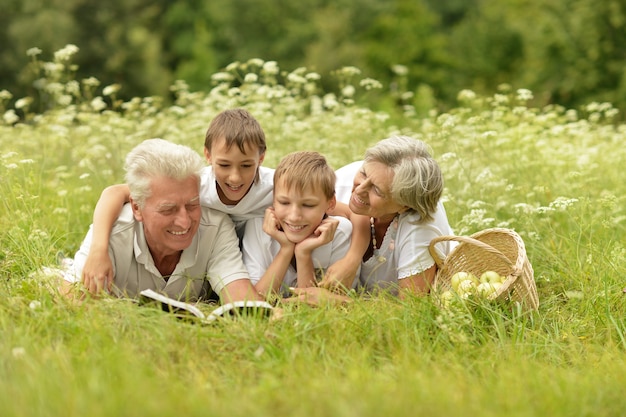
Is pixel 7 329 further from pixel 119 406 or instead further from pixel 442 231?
pixel 442 231

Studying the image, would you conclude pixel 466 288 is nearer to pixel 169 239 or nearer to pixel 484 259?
pixel 484 259

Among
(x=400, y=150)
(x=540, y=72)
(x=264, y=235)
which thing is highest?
(x=400, y=150)

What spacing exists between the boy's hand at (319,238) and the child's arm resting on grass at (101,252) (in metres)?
1.06

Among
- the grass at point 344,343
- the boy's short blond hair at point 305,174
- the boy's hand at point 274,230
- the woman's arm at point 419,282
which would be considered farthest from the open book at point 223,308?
the woman's arm at point 419,282

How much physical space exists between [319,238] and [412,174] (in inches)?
25.1

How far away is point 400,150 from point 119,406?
237cm

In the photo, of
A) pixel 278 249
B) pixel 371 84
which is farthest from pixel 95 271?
pixel 371 84

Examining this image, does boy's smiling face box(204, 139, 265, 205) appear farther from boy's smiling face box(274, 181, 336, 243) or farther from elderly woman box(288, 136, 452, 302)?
elderly woman box(288, 136, 452, 302)

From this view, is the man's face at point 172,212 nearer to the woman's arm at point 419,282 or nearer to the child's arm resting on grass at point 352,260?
the child's arm resting on grass at point 352,260

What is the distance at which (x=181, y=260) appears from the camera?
15.2 feet

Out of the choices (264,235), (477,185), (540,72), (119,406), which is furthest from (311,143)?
(540,72)

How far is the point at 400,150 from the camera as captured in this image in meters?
4.62

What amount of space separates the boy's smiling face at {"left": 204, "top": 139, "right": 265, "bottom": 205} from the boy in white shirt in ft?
0.53

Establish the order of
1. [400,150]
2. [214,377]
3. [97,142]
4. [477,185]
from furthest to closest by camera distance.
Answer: [97,142] < [477,185] < [400,150] < [214,377]
